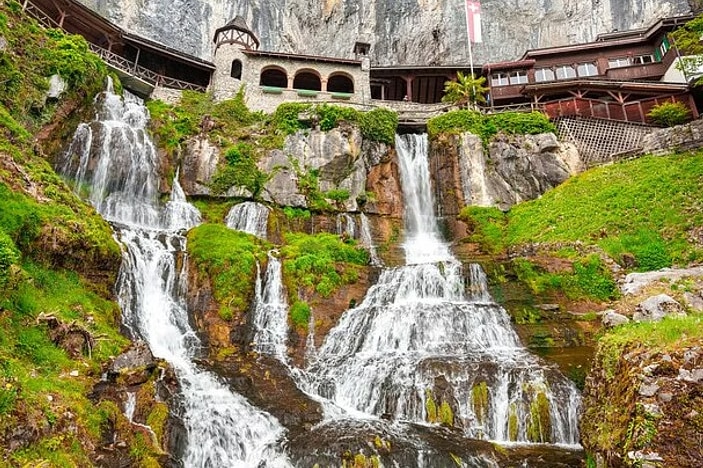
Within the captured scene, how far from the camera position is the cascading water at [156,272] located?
967 centimetres

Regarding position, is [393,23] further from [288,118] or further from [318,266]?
[318,266]

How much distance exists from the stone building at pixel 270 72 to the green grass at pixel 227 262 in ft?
52.7

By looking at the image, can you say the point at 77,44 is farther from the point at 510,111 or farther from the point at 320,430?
the point at 510,111

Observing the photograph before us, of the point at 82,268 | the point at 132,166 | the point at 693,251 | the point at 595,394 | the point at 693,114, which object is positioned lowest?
the point at 595,394

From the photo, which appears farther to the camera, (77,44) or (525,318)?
(77,44)

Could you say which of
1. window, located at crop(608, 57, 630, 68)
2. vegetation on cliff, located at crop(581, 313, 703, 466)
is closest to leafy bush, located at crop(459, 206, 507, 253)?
vegetation on cliff, located at crop(581, 313, 703, 466)

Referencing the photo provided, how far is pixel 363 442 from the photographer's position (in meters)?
9.25

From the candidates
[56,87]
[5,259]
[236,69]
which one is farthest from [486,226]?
[236,69]

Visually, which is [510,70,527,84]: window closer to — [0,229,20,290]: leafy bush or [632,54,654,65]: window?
[632,54,654,65]: window

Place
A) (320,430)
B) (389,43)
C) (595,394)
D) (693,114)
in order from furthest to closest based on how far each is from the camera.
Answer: (389,43) → (693,114) → (320,430) → (595,394)

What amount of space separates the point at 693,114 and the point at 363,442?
31.8 meters

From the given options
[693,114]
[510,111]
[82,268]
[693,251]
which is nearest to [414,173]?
[510,111]

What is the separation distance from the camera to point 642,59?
35.6 m

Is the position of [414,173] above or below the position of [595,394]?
above
